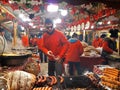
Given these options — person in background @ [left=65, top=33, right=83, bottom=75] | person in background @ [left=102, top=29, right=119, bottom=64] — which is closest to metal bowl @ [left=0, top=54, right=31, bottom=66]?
person in background @ [left=65, top=33, right=83, bottom=75]

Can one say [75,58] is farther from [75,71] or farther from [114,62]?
[114,62]

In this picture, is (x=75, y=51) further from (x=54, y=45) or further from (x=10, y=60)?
(x=10, y=60)

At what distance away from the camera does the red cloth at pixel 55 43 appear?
7629 millimetres

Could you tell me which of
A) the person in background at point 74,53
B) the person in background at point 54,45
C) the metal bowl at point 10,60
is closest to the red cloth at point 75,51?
the person in background at point 74,53

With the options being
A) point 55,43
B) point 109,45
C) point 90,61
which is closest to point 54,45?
point 55,43

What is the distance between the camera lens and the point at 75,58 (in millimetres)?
9414

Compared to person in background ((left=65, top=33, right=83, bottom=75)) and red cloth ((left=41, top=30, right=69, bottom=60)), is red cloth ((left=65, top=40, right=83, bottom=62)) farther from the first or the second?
red cloth ((left=41, top=30, right=69, bottom=60))

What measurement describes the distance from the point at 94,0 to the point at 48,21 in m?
2.81

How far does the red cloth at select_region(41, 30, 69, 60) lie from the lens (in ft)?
25.0

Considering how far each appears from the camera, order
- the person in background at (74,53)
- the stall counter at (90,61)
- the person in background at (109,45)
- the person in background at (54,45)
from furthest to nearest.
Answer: the stall counter at (90,61), the person in background at (109,45), the person in background at (74,53), the person in background at (54,45)

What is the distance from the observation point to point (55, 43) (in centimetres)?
767

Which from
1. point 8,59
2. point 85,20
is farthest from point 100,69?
point 85,20

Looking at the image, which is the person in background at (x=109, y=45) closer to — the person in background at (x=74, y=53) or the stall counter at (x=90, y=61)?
the stall counter at (x=90, y=61)

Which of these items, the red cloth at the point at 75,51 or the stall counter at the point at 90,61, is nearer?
the red cloth at the point at 75,51
